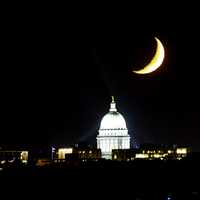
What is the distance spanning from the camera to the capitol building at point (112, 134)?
391 feet

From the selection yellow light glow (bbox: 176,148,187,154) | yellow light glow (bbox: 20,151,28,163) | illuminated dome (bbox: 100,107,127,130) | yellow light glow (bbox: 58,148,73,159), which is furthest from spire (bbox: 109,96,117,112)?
yellow light glow (bbox: 20,151,28,163)

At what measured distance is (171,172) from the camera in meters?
36.5

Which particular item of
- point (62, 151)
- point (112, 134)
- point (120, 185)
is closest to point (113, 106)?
point (112, 134)

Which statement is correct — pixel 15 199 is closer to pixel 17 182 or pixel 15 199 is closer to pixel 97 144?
pixel 17 182

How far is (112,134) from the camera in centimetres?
12056

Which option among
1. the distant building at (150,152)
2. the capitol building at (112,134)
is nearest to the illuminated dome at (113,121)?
the capitol building at (112,134)

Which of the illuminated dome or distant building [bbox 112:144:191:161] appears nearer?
distant building [bbox 112:144:191:161]

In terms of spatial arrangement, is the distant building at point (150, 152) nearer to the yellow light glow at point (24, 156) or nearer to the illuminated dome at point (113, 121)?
the illuminated dome at point (113, 121)

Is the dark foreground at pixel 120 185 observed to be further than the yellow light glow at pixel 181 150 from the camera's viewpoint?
No

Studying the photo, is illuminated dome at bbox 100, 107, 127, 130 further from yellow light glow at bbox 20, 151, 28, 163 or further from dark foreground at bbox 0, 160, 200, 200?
dark foreground at bbox 0, 160, 200, 200

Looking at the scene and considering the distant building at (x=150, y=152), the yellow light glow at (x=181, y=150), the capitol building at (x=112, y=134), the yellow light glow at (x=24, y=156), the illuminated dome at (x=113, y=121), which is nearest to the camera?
the yellow light glow at (x=24, y=156)

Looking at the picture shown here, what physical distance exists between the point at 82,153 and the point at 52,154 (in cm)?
1086

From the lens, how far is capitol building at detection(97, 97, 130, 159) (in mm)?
119062

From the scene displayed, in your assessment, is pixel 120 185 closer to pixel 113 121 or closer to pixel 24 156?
pixel 24 156
